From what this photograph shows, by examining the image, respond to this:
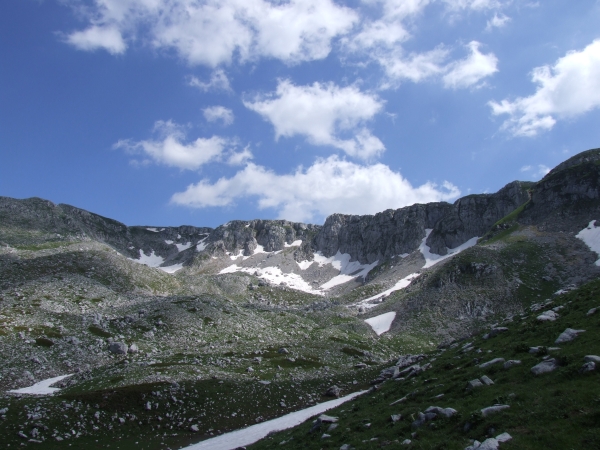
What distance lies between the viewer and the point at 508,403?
15.7 m

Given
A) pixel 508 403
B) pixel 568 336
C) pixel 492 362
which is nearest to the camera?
pixel 508 403

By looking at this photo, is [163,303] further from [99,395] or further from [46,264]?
[99,395]

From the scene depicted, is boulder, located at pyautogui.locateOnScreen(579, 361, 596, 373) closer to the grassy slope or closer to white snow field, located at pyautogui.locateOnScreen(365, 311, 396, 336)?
the grassy slope

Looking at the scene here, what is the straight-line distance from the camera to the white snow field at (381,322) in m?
107

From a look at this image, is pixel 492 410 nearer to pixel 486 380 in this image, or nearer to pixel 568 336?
pixel 486 380

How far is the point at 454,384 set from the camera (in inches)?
838

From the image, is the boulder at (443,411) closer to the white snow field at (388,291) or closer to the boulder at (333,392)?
the boulder at (333,392)

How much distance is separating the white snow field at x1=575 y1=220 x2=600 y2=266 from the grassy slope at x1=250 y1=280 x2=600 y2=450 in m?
106

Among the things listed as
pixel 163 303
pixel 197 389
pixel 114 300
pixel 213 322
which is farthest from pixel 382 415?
pixel 114 300

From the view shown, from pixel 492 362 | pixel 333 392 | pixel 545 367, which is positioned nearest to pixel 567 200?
pixel 333 392

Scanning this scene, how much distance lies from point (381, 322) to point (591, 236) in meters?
73.2

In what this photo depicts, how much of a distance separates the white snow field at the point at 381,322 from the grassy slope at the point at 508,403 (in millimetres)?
81883

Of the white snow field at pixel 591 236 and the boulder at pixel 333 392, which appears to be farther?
the white snow field at pixel 591 236

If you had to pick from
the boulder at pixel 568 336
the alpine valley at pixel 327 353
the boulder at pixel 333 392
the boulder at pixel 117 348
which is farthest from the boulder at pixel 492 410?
the boulder at pixel 117 348
